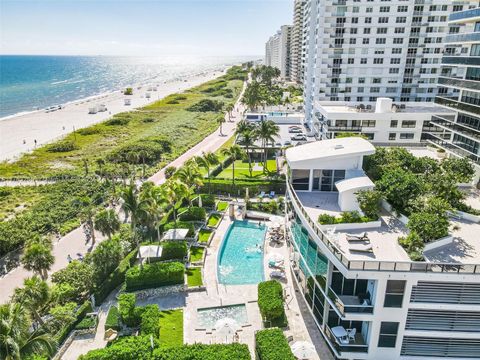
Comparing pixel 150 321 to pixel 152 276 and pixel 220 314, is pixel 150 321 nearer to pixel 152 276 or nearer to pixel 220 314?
pixel 220 314

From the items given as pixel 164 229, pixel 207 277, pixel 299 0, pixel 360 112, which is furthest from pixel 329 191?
pixel 299 0

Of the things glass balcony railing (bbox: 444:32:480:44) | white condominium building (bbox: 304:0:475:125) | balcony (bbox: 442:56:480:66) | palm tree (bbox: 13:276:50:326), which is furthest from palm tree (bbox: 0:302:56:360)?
white condominium building (bbox: 304:0:475:125)

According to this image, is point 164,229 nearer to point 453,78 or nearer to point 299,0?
point 453,78

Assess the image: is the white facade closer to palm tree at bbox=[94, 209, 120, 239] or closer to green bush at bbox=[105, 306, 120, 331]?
palm tree at bbox=[94, 209, 120, 239]

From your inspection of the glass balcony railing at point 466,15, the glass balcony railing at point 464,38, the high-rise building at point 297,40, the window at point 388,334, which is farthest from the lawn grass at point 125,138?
the glass balcony railing at point 466,15

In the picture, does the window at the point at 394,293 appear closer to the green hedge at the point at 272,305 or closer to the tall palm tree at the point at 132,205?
the green hedge at the point at 272,305
